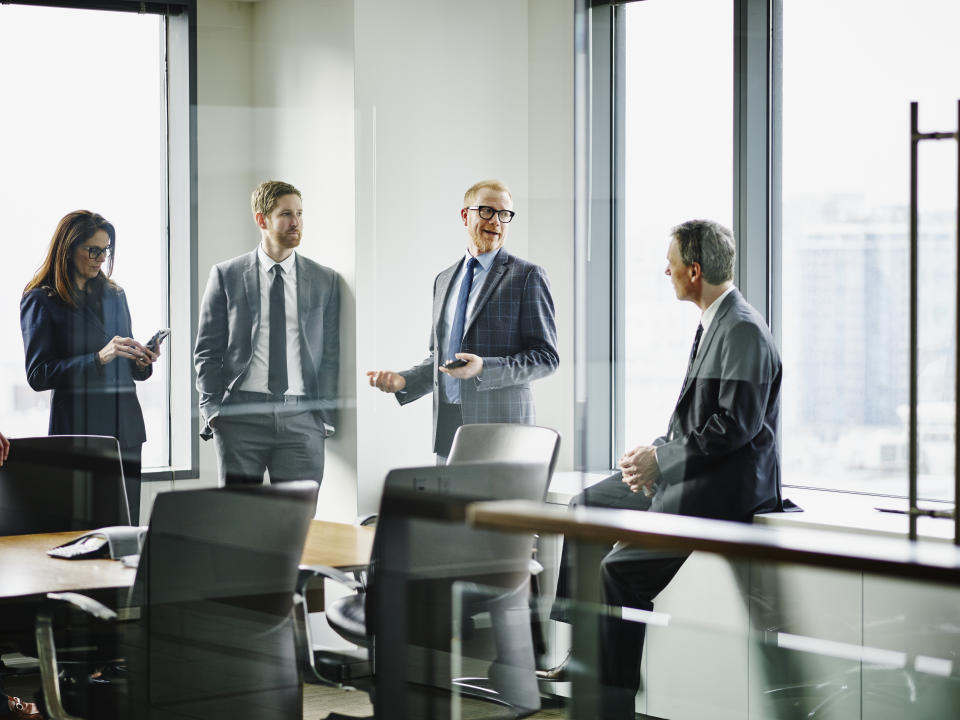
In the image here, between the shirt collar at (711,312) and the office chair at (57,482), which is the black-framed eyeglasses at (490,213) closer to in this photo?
the shirt collar at (711,312)

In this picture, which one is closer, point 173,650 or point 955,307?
point 955,307

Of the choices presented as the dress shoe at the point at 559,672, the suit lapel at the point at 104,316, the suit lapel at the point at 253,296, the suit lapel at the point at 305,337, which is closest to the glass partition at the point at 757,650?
the dress shoe at the point at 559,672

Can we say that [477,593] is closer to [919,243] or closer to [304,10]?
[919,243]

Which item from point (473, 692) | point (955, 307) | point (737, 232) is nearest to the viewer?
point (955, 307)

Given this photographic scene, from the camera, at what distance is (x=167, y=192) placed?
2.77 metres

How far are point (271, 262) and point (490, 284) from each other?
0.52m

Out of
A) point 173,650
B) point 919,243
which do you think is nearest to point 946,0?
point 919,243

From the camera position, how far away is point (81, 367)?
2.79 metres

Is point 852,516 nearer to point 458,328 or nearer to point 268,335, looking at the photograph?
point 458,328

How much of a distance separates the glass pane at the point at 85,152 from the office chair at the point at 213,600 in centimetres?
19

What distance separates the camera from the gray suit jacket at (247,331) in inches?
109

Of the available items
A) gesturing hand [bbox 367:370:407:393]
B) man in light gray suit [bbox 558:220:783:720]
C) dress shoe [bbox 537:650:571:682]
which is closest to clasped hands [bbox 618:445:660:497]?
man in light gray suit [bbox 558:220:783:720]

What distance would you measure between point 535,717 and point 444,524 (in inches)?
19.2

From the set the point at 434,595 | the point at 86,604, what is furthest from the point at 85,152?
the point at 434,595
